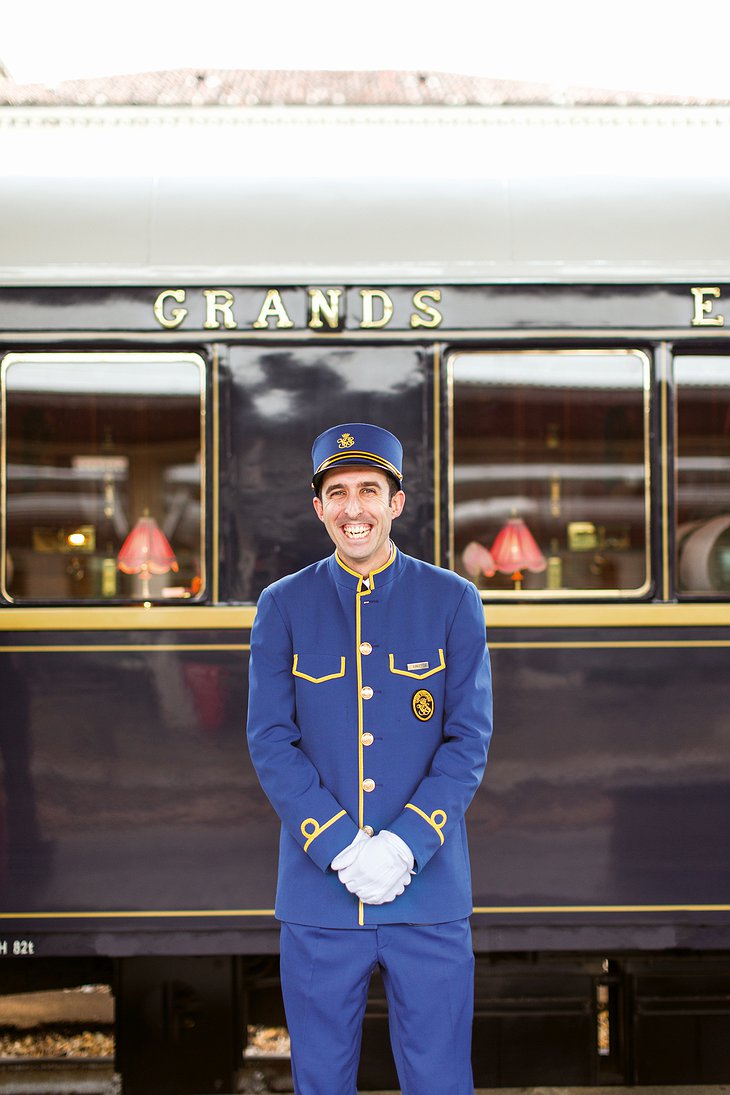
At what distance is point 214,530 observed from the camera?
311cm

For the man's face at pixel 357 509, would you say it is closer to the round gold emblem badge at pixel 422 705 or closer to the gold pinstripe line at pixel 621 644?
the round gold emblem badge at pixel 422 705

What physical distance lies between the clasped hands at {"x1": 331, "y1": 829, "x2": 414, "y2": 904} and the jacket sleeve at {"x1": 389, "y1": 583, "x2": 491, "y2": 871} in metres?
0.03

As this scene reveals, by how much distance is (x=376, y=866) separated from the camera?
1996 millimetres

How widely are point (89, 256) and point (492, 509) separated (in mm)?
1559

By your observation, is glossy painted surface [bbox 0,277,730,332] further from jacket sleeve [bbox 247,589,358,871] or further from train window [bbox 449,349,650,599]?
jacket sleeve [bbox 247,589,358,871]

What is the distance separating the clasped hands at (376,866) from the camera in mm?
1999

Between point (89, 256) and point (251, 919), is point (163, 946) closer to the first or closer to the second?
point (251, 919)

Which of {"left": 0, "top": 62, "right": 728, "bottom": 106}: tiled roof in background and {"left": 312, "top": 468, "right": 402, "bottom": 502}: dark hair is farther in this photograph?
{"left": 0, "top": 62, "right": 728, "bottom": 106}: tiled roof in background

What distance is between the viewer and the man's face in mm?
2096

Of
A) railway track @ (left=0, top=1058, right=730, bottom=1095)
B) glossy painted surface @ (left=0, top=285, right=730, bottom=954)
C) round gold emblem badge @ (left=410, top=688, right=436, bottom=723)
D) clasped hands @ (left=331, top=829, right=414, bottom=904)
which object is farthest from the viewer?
railway track @ (left=0, top=1058, right=730, bottom=1095)

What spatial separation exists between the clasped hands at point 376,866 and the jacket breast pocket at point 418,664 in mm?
342

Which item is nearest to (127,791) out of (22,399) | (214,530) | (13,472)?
(214,530)

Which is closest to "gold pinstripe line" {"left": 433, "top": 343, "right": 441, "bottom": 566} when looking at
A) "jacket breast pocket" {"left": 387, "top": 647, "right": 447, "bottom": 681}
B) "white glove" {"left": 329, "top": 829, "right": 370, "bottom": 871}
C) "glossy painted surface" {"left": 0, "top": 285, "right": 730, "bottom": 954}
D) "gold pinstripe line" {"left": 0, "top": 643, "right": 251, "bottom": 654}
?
"glossy painted surface" {"left": 0, "top": 285, "right": 730, "bottom": 954}

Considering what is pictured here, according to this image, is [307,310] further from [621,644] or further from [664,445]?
[621,644]
